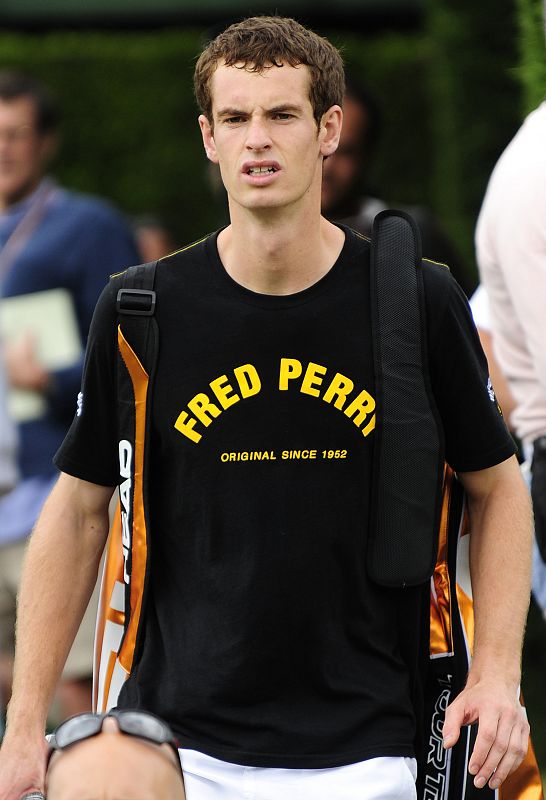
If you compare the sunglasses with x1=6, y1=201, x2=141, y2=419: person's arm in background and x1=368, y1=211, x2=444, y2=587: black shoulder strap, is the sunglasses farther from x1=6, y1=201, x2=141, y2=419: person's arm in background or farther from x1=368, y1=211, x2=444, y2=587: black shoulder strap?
x1=6, y1=201, x2=141, y2=419: person's arm in background

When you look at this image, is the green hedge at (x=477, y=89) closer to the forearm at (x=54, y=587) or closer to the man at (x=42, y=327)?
the man at (x=42, y=327)

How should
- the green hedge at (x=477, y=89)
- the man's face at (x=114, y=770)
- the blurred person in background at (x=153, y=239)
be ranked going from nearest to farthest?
the man's face at (x=114, y=770) → the green hedge at (x=477, y=89) → the blurred person in background at (x=153, y=239)

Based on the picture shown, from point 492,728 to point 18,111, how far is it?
15.0 ft

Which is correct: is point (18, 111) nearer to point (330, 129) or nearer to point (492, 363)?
point (492, 363)

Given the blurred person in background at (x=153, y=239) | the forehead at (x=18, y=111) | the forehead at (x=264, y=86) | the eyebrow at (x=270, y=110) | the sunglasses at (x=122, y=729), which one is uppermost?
the forehead at (x=18, y=111)

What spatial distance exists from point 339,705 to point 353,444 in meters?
0.49

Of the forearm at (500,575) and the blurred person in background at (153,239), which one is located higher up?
the blurred person in background at (153,239)

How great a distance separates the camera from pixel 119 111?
13.4m

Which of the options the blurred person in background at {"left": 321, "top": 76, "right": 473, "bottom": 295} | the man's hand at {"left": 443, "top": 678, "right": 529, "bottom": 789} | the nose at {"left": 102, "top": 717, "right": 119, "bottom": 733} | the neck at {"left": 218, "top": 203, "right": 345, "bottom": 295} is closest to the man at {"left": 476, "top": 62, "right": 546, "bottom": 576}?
the neck at {"left": 218, "top": 203, "right": 345, "bottom": 295}

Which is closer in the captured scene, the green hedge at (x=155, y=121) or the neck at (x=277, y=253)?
the neck at (x=277, y=253)

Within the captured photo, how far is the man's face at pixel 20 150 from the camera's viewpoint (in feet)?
22.1

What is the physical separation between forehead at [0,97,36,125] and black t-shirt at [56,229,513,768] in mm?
3875

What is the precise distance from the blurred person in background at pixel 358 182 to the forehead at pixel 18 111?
1330 mm

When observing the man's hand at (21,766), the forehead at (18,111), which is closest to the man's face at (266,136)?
the man's hand at (21,766)
